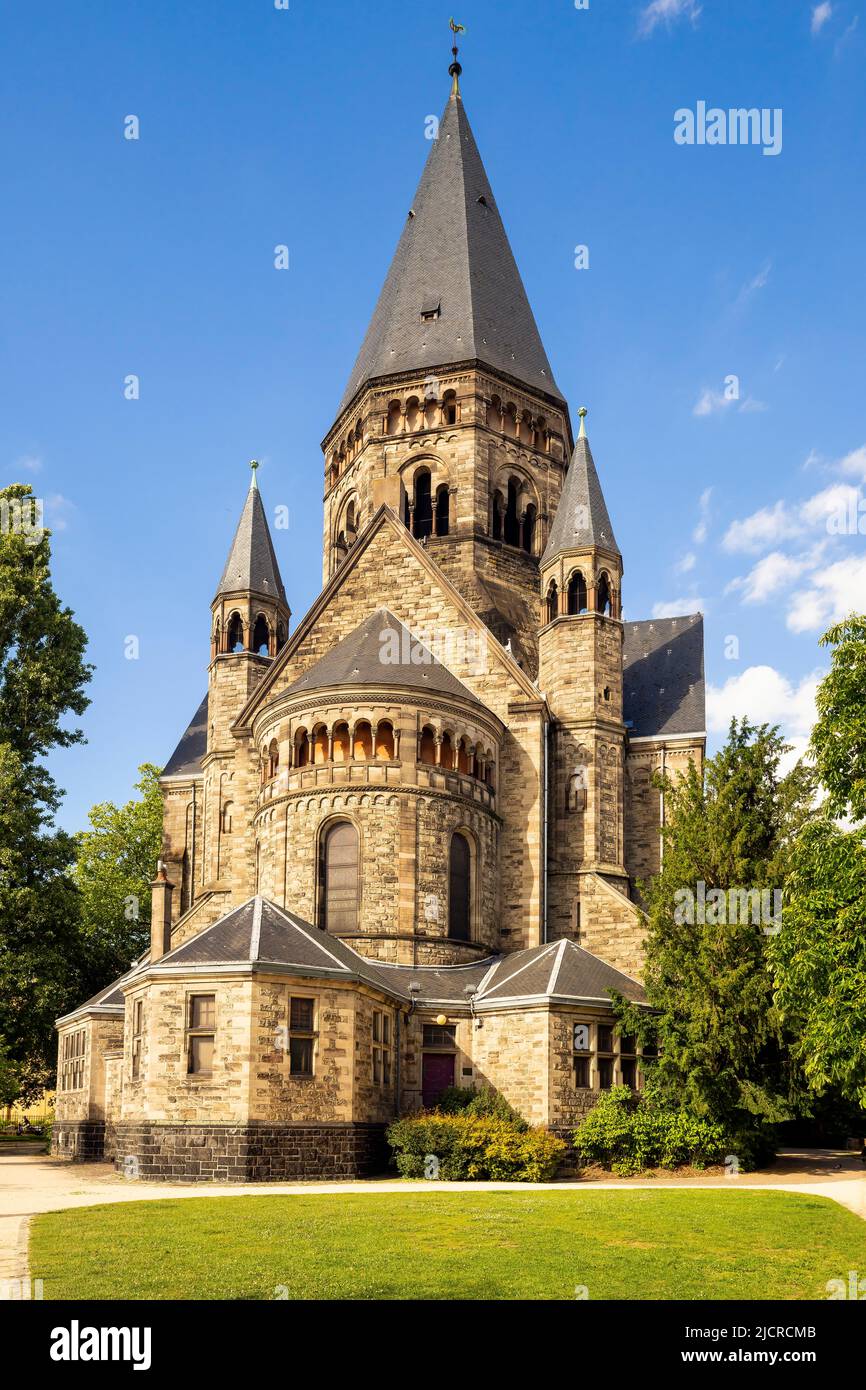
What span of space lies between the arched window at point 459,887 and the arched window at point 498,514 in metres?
15.9

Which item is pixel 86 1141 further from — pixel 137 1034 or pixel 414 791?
pixel 414 791

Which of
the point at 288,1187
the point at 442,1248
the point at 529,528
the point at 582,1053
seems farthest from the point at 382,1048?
the point at 529,528

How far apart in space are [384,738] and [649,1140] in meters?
13.3

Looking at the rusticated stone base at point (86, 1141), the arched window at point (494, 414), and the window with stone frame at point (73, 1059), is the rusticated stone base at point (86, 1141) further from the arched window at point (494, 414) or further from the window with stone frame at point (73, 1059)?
the arched window at point (494, 414)

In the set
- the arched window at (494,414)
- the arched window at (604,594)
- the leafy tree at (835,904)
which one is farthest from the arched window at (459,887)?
the arched window at (494,414)

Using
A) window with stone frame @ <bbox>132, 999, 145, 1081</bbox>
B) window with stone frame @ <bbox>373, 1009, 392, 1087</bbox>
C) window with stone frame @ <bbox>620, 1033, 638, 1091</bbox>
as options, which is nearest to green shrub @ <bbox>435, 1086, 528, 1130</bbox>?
window with stone frame @ <bbox>373, 1009, 392, 1087</bbox>

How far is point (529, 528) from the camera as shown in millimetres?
53719

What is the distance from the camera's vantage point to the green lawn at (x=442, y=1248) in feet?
46.1

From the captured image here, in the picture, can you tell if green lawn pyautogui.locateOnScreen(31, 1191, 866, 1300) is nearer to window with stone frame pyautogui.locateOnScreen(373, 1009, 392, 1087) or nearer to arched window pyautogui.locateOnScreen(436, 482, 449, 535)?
window with stone frame pyautogui.locateOnScreen(373, 1009, 392, 1087)

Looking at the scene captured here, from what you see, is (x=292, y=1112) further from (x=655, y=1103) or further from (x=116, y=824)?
(x=116, y=824)

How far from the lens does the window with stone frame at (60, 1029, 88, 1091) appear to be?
1718 inches

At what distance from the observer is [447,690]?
133 ft

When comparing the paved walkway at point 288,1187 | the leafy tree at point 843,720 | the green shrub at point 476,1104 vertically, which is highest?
the leafy tree at point 843,720
